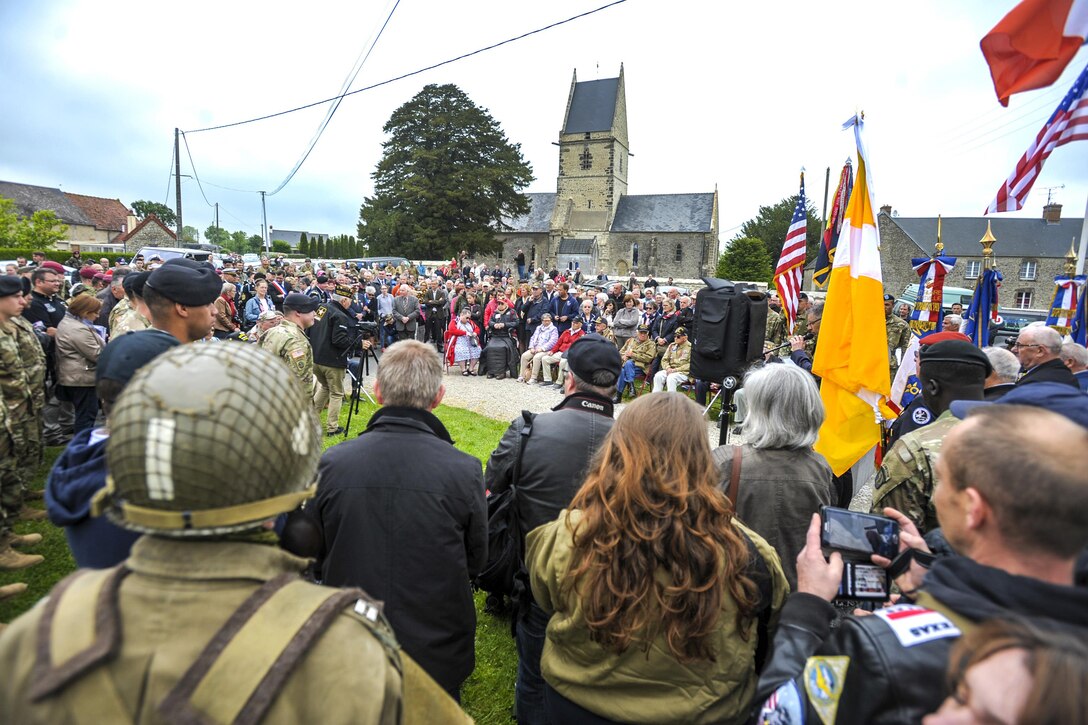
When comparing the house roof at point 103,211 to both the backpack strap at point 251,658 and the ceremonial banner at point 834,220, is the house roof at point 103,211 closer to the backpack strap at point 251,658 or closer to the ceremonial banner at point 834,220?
the ceremonial banner at point 834,220

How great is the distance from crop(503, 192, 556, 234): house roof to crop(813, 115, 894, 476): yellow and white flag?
5937cm

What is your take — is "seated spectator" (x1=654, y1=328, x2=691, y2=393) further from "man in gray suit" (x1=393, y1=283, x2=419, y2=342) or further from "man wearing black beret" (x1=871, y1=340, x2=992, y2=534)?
"man wearing black beret" (x1=871, y1=340, x2=992, y2=534)

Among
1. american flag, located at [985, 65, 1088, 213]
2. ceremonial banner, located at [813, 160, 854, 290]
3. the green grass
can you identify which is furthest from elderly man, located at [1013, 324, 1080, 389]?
the green grass

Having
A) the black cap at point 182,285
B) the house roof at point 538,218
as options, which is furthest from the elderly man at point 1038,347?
the house roof at point 538,218

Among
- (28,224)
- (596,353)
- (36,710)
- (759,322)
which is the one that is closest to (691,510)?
(596,353)

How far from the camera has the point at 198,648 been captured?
93 centimetres

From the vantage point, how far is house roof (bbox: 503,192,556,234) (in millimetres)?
62688

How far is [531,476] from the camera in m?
2.82

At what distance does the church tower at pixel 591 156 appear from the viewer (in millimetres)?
58375

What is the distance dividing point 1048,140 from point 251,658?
25.3 feet

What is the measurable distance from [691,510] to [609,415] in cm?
127

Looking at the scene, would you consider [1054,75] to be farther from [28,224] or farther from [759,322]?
[28,224]

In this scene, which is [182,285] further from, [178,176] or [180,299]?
[178,176]

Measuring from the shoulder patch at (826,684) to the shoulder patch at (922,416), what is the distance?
324 centimetres
